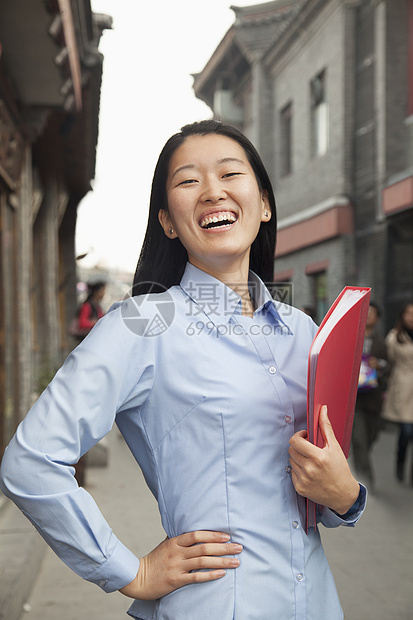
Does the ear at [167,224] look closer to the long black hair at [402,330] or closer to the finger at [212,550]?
the finger at [212,550]

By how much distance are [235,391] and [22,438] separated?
36 cm

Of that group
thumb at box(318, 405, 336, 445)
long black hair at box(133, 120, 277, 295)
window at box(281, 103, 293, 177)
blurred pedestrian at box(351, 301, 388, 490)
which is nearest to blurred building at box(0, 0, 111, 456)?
blurred pedestrian at box(351, 301, 388, 490)

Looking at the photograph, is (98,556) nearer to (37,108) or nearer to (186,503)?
(186,503)

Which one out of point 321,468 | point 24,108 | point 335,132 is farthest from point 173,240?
point 335,132

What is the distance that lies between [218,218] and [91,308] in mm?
6257

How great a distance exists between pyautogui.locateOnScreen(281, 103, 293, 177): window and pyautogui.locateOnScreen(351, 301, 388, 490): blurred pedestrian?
32.9 ft

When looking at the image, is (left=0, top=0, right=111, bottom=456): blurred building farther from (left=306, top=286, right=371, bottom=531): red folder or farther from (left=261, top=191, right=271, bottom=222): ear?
(left=306, top=286, right=371, bottom=531): red folder

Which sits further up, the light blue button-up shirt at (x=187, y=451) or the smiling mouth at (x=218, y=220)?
the smiling mouth at (x=218, y=220)

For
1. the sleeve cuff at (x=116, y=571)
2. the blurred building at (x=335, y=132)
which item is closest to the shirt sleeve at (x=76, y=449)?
the sleeve cuff at (x=116, y=571)

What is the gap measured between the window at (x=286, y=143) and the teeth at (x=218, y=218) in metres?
14.1

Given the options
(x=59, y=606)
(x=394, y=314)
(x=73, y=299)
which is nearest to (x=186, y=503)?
(x=59, y=606)

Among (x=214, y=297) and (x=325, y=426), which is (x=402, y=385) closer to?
(x=214, y=297)

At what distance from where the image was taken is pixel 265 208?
147 cm

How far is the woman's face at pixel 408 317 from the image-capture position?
5.98m
